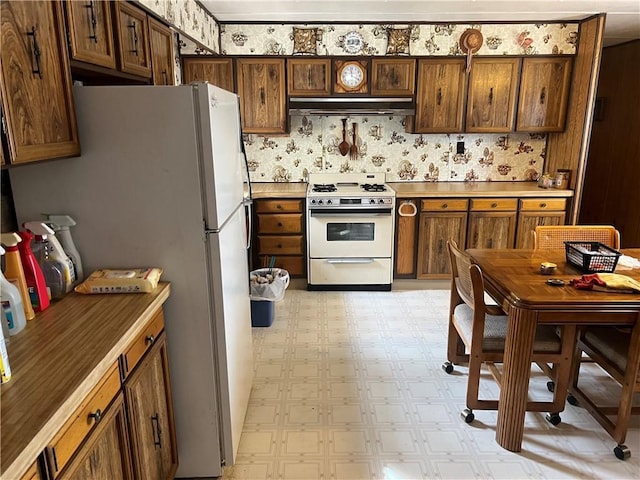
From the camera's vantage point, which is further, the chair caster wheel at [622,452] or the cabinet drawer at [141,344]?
the chair caster wheel at [622,452]

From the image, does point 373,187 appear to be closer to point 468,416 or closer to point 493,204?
point 493,204

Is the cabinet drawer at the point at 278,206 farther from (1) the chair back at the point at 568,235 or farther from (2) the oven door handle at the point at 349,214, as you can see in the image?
(1) the chair back at the point at 568,235

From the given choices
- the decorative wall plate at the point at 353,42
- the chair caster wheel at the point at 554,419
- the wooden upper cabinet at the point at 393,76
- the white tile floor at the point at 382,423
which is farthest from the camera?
the decorative wall plate at the point at 353,42

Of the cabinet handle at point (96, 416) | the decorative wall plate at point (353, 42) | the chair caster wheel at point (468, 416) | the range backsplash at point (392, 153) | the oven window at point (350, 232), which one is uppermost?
the decorative wall plate at point (353, 42)

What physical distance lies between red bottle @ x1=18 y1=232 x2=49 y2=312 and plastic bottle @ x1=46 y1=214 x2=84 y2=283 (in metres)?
0.17

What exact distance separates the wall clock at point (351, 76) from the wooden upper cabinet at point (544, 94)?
1.48m

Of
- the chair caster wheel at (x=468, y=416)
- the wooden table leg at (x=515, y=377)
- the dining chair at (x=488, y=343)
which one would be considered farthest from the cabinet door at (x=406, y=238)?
the wooden table leg at (x=515, y=377)

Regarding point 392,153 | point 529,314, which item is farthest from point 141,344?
point 392,153

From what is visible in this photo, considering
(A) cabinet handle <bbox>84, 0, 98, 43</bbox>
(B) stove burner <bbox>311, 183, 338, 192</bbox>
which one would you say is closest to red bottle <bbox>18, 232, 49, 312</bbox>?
(A) cabinet handle <bbox>84, 0, 98, 43</bbox>

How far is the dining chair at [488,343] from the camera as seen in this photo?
2.11 meters

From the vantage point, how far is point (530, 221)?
4051 mm

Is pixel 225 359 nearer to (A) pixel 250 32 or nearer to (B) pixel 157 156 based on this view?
(B) pixel 157 156

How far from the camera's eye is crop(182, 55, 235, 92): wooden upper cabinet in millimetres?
3969

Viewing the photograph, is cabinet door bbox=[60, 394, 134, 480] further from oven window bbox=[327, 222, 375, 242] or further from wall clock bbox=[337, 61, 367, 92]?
wall clock bbox=[337, 61, 367, 92]
